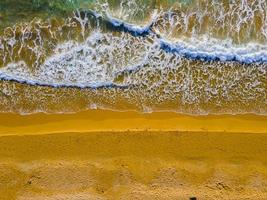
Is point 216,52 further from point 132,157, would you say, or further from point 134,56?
point 132,157

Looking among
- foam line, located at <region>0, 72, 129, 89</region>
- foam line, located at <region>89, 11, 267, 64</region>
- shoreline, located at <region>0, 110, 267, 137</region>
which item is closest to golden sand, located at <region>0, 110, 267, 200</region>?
shoreline, located at <region>0, 110, 267, 137</region>

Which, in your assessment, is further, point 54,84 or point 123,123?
point 54,84

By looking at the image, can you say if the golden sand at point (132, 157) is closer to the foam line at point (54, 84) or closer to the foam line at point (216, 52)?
the foam line at point (54, 84)

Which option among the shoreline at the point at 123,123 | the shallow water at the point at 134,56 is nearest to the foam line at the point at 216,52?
the shallow water at the point at 134,56

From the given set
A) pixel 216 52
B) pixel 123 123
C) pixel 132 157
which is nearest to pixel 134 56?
pixel 123 123

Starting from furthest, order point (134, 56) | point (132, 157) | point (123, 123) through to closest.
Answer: point (134, 56), point (123, 123), point (132, 157)

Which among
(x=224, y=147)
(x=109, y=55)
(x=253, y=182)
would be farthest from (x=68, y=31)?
(x=253, y=182)

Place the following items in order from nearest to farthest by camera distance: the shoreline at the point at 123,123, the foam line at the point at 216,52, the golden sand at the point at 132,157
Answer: the golden sand at the point at 132,157 → the shoreline at the point at 123,123 → the foam line at the point at 216,52
